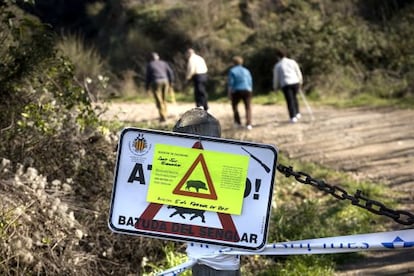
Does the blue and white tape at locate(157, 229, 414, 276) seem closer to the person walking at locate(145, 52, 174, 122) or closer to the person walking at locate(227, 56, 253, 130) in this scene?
the person walking at locate(227, 56, 253, 130)

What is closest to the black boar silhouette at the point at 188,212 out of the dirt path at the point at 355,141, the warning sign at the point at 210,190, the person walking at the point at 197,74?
the warning sign at the point at 210,190

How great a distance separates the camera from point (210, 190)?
282 cm

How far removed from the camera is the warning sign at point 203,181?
2.81m

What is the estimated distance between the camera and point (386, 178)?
26.9ft

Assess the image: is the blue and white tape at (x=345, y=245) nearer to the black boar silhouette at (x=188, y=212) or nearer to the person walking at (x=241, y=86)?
the black boar silhouette at (x=188, y=212)

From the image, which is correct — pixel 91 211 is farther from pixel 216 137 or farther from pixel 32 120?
pixel 216 137

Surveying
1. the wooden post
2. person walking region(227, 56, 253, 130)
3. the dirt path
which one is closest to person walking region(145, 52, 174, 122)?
the dirt path

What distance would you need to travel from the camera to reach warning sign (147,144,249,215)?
2.81m

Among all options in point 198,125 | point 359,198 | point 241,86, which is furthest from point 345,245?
point 241,86

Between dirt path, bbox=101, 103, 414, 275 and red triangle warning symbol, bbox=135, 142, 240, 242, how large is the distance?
2.70 meters

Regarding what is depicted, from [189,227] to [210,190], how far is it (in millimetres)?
191

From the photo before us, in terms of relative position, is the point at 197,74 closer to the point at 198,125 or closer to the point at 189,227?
the point at 198,125

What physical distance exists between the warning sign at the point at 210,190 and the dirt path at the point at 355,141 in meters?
2.69

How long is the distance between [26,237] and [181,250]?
1508mm
